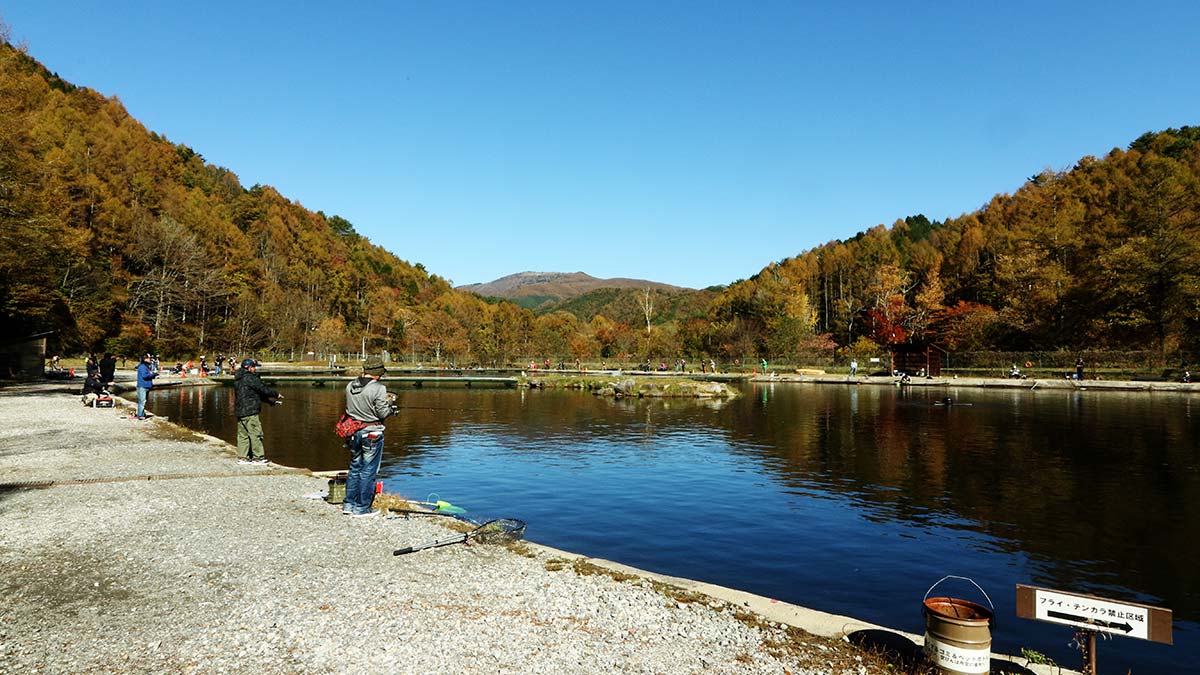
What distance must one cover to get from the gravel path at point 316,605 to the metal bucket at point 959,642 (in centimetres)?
48

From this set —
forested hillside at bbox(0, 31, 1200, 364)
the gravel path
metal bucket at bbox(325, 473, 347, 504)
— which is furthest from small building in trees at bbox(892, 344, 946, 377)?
the gravel path

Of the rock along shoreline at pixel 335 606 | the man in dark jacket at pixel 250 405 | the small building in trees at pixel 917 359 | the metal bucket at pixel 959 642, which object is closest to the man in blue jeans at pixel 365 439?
the rock along shoreline at pixel 335 606

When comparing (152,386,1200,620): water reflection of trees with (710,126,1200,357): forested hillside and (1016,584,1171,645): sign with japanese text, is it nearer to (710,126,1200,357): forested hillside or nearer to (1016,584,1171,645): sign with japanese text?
(1016,584,1171,645): sign with japanese text

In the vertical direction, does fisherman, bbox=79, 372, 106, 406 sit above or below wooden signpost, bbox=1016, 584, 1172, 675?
above

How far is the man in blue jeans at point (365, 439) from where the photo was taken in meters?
9.39

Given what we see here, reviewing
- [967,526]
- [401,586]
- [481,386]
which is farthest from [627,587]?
[481,386]

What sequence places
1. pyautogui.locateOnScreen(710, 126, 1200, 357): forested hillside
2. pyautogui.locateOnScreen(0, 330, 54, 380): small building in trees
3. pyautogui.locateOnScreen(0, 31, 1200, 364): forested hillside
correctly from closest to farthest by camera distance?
pyautogui.locateOnScreen(0, 330, 54, 380): small building in trees
pyautogui.locateOnScreen(0, 31, 1200, 364): forested hillside
pyautogui.locateOnScreen(710, 126, 1200, 357): forested hillside

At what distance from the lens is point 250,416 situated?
44.6 ft

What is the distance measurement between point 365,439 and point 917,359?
55.2m

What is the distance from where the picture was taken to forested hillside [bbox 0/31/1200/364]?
149 ft

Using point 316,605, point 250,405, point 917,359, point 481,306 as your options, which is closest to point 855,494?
point 316,605

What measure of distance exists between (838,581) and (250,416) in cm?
1138

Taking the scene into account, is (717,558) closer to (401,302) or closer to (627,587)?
(627,587)

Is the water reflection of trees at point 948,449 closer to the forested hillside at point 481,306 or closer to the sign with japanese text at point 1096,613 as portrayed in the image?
the sign with japanese text at point 1096,613
